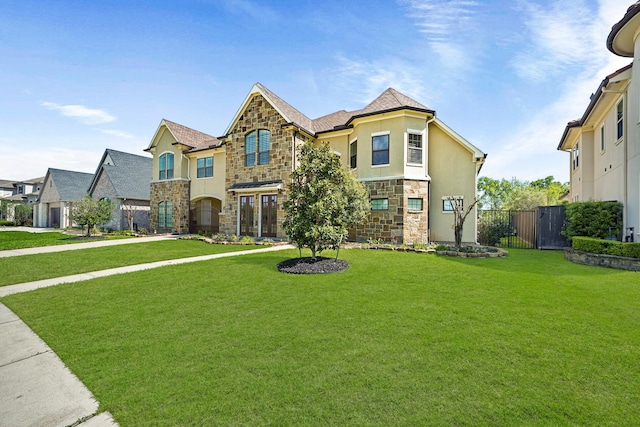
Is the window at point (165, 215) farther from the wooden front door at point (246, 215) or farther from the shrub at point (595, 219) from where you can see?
the shrub at point (595, 219)

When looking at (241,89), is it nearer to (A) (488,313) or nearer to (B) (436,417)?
(A) (488,313)

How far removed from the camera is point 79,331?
14.5 feet

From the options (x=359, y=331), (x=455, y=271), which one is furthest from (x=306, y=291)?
(x=455, y=271)

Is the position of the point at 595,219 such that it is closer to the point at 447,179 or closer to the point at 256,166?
the point at 447,179

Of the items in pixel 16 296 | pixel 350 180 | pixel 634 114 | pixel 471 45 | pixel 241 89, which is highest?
pixel 241 89

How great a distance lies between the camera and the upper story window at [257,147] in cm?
1773

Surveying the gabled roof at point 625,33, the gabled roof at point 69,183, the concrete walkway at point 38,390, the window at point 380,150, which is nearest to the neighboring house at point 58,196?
the gabled roof at point 69,183

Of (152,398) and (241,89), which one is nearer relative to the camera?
(152,398)

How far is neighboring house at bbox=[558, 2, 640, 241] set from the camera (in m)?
9.83

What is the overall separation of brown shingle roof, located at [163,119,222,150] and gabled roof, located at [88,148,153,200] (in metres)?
8.87

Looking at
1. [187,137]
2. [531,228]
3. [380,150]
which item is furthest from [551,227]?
[187,137]

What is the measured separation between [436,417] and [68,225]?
41.8 m

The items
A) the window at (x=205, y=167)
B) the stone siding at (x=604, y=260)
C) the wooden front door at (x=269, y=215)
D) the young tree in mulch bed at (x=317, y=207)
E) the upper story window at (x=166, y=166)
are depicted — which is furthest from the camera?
the upper story window at (x=166, y=166)

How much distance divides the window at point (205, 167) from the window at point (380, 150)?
13226mm
